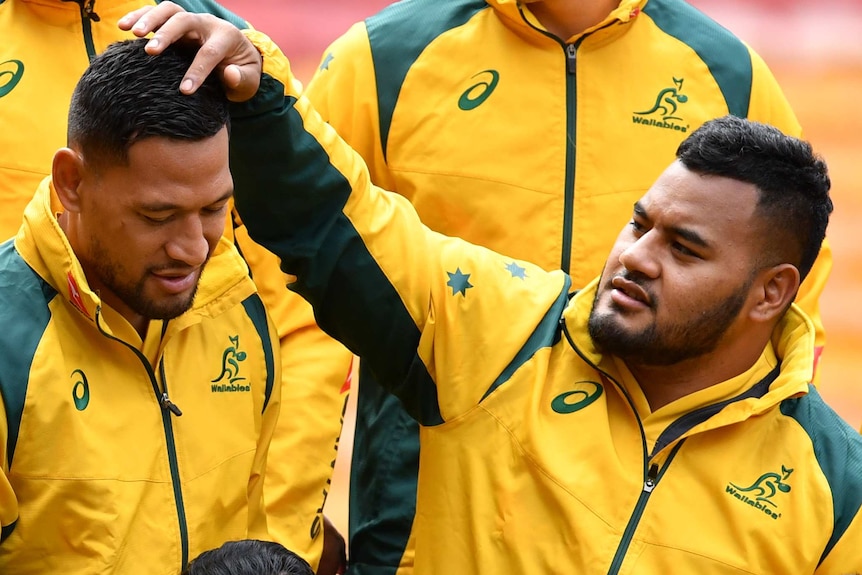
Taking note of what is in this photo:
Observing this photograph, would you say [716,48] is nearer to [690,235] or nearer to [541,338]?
[690,235]

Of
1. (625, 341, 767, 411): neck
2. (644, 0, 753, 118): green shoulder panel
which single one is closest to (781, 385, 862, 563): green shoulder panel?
(625, 341, 767, 411): neck

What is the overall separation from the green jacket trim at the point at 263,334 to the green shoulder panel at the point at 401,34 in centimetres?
63

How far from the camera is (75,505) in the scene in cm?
271

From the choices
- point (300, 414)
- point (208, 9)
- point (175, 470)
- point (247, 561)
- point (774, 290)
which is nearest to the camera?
point (247, 561)

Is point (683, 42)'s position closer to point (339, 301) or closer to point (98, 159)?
point (339, 301)

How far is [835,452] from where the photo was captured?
2.99m

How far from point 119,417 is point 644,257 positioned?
1.04 m

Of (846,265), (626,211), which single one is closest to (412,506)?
(626,211)

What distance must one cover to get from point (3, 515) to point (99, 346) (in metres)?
0.37

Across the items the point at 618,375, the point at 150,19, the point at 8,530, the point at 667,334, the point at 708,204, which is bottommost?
the point at 8,530

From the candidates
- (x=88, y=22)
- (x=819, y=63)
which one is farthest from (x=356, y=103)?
(x=819, y=63)

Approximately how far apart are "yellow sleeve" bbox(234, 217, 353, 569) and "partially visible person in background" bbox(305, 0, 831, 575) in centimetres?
11

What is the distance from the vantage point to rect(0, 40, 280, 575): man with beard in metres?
2.66

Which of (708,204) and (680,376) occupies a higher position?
(708,204)
